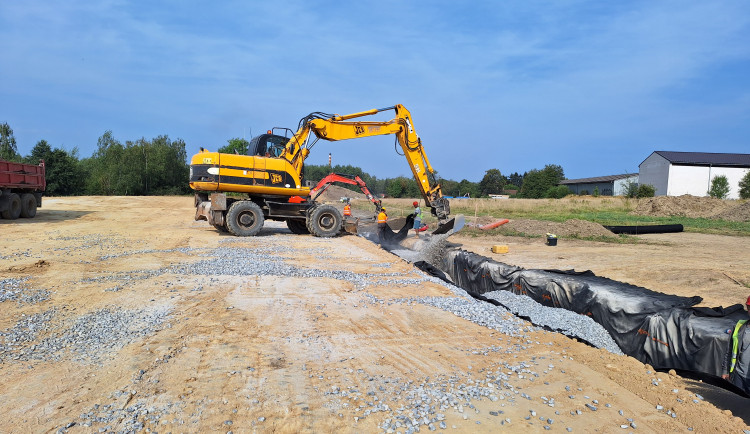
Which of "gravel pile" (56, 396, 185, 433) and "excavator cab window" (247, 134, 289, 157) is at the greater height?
"excavator cab window" (247, 134, 289, 157)

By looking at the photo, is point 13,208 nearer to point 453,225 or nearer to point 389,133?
point 389,133

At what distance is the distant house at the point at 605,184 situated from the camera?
60116mm

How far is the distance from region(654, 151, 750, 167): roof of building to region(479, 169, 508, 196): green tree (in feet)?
112

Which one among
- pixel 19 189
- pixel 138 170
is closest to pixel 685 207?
pixel 19 189

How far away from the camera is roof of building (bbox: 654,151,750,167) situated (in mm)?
50250

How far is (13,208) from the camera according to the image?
19453 millimetres

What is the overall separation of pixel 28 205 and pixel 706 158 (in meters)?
61.7

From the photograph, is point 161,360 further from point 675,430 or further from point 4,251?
point 4,251

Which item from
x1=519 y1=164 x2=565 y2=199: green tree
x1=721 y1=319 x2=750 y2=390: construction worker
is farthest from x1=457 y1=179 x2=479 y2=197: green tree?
x1=721 y1=319 x2=750 y2=390: construction worker

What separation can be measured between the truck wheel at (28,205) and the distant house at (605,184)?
56.6 m

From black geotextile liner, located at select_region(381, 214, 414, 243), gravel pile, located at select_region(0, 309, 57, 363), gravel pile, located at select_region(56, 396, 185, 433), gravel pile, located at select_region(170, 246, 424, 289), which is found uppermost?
black geotextile liner, located at select_region(381, 214, 414, 243)

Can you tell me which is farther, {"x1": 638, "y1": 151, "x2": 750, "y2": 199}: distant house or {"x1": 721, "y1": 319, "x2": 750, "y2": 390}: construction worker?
{"x1": 638, "y1": 151, "x2": 750, "y2": 199}: distant house

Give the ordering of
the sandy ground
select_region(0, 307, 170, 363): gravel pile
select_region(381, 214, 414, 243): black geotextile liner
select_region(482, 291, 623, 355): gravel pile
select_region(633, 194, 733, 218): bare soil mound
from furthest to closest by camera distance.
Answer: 1. select_region(633, 194, 733, 218): bare soil mound
2. select_region(381, 214, 414, 243): black geotextile liner
3. select_region(482, 291, 623, 355): gravel pile
4. select_region(0, 307, 170, 363): gravel pile
5. the sandy ground

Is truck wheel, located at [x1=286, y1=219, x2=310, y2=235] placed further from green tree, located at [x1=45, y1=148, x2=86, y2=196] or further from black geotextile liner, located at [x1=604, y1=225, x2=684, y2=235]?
green tree, located at [x1=45, y1=148, x2=86, y2=196]
